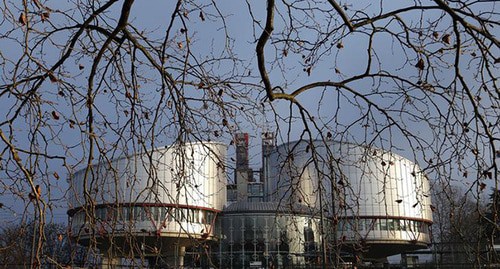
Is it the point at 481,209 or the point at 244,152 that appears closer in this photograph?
the point at 481,209

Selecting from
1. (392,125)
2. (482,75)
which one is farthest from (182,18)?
(482,75)

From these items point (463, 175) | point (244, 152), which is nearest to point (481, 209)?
point (463, 175)

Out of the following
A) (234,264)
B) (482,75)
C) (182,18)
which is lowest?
(234,264)

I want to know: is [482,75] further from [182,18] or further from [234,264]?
[234,264]

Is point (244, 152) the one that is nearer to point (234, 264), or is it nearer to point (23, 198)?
point (23, 198)

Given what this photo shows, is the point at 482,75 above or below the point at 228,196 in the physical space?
below

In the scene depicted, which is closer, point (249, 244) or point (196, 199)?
point (196, 199)

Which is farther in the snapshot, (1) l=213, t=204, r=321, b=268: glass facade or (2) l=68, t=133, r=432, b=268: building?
(1) l=213, t=204, r=321, b=268: glass facade

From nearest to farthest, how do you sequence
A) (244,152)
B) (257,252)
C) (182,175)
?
(182,175) → (244,152) → (257,252)

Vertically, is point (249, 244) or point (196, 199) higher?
point (196, 199)

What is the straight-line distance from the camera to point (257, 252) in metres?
29.6

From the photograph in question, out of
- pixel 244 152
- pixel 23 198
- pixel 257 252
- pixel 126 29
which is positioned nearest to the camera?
pixel 23 198

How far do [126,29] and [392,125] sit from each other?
71.3 inches

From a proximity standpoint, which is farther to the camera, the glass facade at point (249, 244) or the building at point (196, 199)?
the glass facade at point (249, 244)
